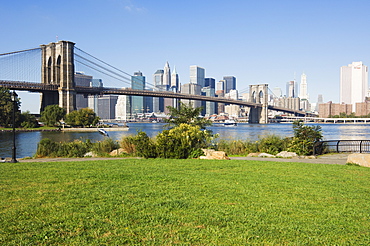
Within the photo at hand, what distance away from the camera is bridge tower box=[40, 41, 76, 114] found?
71.4m

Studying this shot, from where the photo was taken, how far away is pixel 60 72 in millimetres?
73062

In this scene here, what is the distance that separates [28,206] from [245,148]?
13430 mm

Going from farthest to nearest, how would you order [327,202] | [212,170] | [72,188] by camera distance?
1. [212,170]
2. [72,188]
3. [327,202]

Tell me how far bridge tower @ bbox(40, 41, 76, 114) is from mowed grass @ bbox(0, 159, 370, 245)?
2611 inches

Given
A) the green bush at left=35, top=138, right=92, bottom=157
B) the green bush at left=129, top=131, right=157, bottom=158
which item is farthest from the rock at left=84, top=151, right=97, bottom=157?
the green bush at left=129, top=131, right=157, bottom=158

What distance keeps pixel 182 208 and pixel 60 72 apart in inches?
2900

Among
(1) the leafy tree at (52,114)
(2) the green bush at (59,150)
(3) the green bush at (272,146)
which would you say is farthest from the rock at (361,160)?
(1) the leafy tree at (52,114)

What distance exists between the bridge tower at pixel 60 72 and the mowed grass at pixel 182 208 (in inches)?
2611

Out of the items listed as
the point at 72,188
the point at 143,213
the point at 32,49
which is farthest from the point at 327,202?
the point at 32,49

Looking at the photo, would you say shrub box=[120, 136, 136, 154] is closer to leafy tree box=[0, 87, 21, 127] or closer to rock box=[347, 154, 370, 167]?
rock box=[347, 154, 370, 167]

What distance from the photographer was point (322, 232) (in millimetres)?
4316

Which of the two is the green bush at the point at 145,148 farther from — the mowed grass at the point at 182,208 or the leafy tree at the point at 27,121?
the leafy tree at the point at 27,121

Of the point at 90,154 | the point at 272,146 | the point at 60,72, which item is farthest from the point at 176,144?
the point at 60,72

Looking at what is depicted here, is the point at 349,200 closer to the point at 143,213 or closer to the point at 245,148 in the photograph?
the point at 143,213
